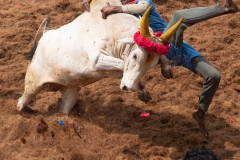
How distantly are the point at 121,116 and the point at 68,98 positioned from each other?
2.21ft

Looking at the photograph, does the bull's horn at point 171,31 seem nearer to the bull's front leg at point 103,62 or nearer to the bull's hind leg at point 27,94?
the bull's front leg at point 103,62

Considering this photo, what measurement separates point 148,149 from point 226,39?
3.08 metres

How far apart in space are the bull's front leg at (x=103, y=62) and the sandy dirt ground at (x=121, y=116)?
828 mm

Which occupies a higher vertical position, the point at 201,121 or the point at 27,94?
the point at 201,121

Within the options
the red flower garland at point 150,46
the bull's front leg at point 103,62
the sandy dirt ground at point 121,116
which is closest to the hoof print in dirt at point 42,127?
the sandy dirt ground at point 121,116

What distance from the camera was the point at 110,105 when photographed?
224 inches

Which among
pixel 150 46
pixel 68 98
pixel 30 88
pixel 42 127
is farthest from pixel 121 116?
pixel 150 46

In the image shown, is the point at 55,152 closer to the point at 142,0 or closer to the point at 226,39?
the point at 142,0

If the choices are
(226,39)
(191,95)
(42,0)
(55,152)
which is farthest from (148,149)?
(42,0)

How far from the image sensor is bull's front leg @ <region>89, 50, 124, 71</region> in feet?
14.8

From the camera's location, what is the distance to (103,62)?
4566 millimetres

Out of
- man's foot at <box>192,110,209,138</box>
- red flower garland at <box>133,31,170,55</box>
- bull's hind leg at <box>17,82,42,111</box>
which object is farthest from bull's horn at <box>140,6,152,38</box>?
bull's hind leg at <box>17,82,42,111</box>

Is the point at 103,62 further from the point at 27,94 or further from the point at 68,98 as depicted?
the point at 27,94

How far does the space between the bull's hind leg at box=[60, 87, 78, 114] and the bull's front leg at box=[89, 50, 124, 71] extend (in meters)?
0.87
